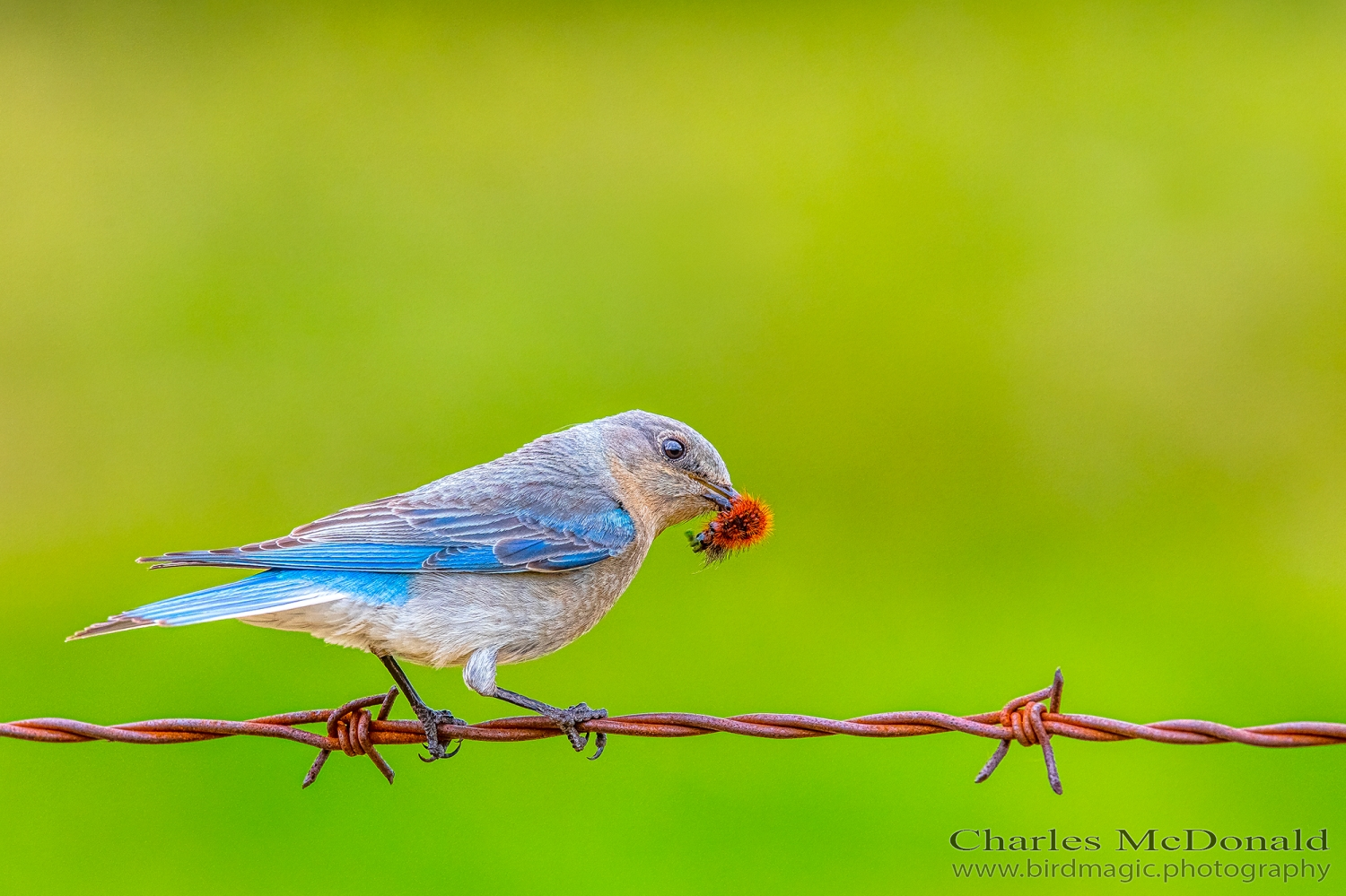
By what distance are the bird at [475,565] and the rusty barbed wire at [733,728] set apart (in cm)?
18

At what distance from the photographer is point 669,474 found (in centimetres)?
622

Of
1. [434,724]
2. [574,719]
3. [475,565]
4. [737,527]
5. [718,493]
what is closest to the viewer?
[574,719]

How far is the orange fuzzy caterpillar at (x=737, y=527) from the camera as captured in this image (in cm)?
614

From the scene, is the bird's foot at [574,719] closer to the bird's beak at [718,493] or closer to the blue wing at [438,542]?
the blue wing at [438,542]

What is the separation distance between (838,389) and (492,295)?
11.0ft

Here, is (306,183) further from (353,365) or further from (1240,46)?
(1240,46)

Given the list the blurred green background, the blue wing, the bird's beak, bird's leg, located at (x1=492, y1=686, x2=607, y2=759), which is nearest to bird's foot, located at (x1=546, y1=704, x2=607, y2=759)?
bird's leg, located at (x1=492, y1=686, x2=607, y2=759)

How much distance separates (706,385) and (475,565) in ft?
23.9

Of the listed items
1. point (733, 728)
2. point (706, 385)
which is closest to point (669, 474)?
point (733, 728)

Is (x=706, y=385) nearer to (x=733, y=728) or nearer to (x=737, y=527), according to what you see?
(x=737, y=527)

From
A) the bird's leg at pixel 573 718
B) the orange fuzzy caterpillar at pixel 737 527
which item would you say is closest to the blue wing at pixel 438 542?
the orange fuzzy caterpillar at pixel 737 527

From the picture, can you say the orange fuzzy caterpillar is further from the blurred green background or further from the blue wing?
the blurred green background

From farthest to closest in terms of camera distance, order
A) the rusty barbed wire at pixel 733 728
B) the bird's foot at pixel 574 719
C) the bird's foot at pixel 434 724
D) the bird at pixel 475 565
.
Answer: the bird at pixel 475 565, the bird's foot at pixel 434 724, the bird's foot at pixel 574 719, the rusty barbed wire at pixel 733 728

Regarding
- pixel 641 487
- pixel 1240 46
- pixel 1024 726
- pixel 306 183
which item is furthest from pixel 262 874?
pixel 1240 46
